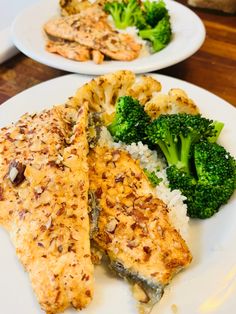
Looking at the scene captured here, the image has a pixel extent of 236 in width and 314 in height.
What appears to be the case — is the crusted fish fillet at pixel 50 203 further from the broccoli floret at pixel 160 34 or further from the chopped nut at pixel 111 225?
the broccoli floret at pixel 160 34

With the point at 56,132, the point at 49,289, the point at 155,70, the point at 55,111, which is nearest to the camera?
the point at 49,289

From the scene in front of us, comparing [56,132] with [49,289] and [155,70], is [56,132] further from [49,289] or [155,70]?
[155,70]

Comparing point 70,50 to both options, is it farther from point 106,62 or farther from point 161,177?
point 161,177

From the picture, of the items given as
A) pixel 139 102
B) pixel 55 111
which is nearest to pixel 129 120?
pixel 139 102

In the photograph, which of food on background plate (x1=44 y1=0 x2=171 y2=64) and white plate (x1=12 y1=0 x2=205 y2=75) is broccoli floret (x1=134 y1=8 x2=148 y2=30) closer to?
food on background plate (x1=44 y1=0 x2=171 y2=64)

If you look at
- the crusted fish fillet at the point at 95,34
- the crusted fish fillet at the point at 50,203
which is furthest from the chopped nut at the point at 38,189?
the crusted fish fillet at the point at 95,34
